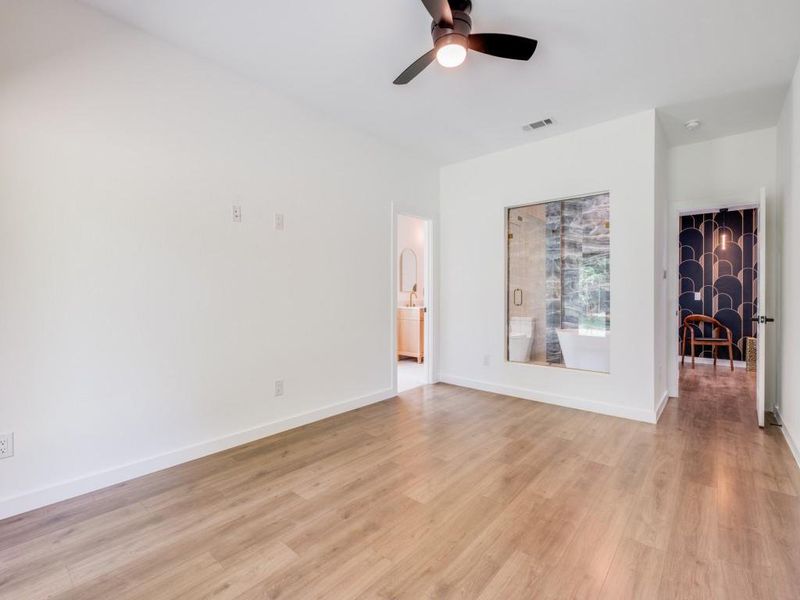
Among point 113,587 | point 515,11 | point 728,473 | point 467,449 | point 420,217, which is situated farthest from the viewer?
point 420,217

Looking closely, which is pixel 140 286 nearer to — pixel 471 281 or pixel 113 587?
pixel 113 587

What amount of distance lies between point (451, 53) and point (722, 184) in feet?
11.4

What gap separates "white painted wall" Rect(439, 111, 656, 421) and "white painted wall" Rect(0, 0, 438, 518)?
1671mm

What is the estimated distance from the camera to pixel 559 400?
12.9ft

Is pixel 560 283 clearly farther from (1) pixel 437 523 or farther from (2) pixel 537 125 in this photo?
(1) pixel 437 523

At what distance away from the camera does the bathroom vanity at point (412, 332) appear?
6164 mm

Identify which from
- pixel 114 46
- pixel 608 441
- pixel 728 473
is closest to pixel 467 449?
pixel 608 441

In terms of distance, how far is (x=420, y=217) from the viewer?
4.61 m

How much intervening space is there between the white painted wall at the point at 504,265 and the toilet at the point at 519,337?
108mm

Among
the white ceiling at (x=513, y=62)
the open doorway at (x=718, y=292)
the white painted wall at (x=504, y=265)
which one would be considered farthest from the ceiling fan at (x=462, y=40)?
the open doorway at (x=718, y=292)

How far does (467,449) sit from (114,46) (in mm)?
3447

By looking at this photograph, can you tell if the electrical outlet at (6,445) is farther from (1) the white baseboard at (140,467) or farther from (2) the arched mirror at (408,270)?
(2) the arched mirror at (408,270)

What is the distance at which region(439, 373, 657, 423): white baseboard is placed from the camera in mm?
3461

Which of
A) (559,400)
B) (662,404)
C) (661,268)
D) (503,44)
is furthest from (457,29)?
(662,404)
